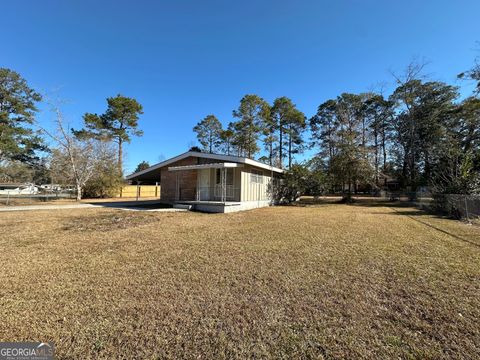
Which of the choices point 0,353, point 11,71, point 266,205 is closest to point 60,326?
point 0,353

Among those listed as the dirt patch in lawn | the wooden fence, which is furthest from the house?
the wooden fence

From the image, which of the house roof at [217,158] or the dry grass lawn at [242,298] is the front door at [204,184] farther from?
the dry grass lawn at [242,298]

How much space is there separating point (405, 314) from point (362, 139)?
3412 centimetres

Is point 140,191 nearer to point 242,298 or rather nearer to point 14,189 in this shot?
point 242,298

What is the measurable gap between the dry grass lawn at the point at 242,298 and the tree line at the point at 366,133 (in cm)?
1431

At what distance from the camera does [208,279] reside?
369 cm

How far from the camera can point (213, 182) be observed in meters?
14.3

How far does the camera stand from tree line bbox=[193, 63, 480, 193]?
20.4m

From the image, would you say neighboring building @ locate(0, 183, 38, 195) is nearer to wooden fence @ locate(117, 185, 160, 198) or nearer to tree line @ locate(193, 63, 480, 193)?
wooden fence @ locate(117, 185, 160, 198)

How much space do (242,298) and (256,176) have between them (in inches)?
483

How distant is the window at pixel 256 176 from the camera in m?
14.6

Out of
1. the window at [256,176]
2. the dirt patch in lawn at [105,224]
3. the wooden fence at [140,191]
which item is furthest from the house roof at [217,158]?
the wooden fence at [140,191]

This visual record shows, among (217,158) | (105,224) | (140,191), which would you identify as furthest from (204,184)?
(140,191)

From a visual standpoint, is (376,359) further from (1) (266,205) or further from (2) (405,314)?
(1) (266,205)
